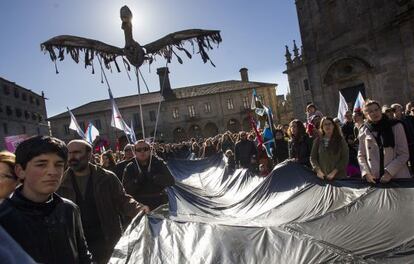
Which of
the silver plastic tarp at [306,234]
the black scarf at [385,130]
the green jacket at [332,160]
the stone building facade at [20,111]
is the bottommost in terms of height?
the silver plastic tarp at [306,234]

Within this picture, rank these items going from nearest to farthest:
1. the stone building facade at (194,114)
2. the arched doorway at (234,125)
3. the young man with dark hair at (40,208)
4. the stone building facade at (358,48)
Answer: the young man with dark hair at (40,208), the stone building facade at (358,48), the stone building facade at (194,114), the arched doorway at (234,125)

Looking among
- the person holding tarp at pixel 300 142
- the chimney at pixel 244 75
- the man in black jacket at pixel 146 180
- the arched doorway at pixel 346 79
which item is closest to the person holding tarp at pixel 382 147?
the person holding tarp at pixel 300 142

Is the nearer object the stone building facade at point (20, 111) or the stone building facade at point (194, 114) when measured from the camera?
the stone building facade at point (20, 111)

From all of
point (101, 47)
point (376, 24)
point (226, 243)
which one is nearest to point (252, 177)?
point (101, 47)

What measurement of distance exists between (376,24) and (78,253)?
20.0 metres

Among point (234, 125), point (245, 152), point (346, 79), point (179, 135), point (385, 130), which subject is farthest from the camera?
point (179, 135)

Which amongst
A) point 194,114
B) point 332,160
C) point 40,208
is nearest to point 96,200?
point 40,208

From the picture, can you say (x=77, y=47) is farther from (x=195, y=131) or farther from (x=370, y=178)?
(x=195, y=131)

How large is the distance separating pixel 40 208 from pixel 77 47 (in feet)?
12.3

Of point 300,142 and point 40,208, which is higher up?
point 40,208

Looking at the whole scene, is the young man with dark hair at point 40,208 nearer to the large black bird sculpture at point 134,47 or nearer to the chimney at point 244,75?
the large black bird sculpture at point 134,47

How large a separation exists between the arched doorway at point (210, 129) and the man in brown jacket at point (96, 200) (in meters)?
49.7

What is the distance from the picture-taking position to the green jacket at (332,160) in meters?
5.64

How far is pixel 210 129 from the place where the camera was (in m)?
53.7
